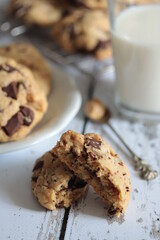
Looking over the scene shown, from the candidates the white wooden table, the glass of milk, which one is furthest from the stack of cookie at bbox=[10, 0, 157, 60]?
the white wooden table

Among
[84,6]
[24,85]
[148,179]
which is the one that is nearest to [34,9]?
[84,6]

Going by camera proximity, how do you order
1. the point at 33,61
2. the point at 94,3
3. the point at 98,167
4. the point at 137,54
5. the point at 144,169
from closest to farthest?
the point at 98,167 < the point at 144,169 < the point at 137,54 < the point at 33,61 < the point at 94,3

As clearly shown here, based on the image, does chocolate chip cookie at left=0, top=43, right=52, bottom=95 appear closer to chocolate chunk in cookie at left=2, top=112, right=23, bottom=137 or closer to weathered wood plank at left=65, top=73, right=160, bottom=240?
chocolate chunk in cookie at left=2, top=112, right=23, bottom=137

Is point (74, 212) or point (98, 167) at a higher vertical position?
point (98, 167)

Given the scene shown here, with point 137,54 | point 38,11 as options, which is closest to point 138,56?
point 137,54

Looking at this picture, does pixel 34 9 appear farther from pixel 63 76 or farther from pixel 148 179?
pixel 148 179

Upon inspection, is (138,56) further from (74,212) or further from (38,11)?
(38,11)

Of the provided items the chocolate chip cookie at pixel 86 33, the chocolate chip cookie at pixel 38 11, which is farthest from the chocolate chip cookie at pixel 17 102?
the chocolate chip cookie at pixel 38 11

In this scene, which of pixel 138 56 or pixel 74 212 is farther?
pixel 138 56
